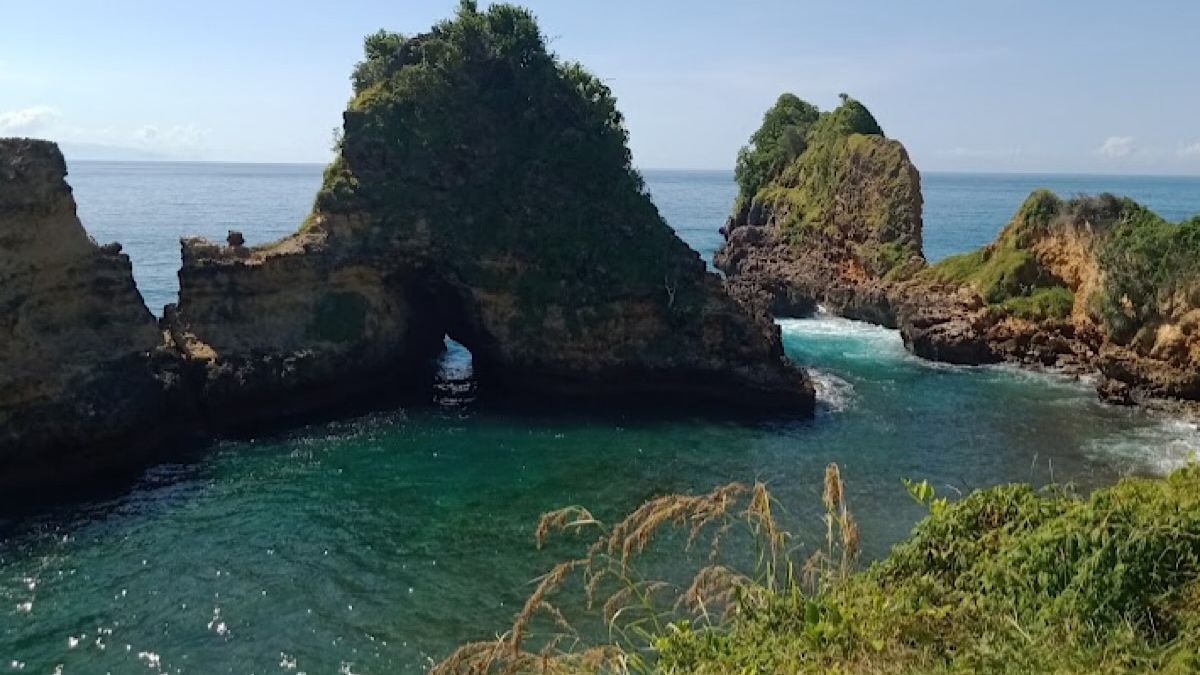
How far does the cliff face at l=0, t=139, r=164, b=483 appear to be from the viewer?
2792 centimetres

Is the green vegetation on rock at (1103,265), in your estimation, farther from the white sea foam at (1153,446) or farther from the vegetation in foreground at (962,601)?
the vegetation in foreground at (962,601)

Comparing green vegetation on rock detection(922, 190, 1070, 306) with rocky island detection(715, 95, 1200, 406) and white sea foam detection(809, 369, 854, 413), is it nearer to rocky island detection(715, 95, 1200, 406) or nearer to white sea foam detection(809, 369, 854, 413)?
rocky island detection(715, 95, 1200, 406)

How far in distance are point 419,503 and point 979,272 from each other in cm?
3528

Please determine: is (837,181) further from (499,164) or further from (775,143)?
(499,164)

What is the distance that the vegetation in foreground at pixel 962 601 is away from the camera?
350 inches

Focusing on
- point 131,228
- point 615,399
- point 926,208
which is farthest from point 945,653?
point 926,208

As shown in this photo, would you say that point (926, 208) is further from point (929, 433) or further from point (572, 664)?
point (572, 664)

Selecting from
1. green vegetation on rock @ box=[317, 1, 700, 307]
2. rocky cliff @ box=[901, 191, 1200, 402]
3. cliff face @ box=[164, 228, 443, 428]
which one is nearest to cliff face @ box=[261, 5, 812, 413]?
green vegetation on rock @ box=[317, 1, 700, 307]

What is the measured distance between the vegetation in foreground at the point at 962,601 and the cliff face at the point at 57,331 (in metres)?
23.9

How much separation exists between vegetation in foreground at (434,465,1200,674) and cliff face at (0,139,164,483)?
23899mm

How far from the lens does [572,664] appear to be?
10570 millimetres

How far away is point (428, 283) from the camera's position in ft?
132

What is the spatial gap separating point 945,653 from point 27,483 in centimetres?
2766

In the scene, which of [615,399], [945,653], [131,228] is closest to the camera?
[945,653]
